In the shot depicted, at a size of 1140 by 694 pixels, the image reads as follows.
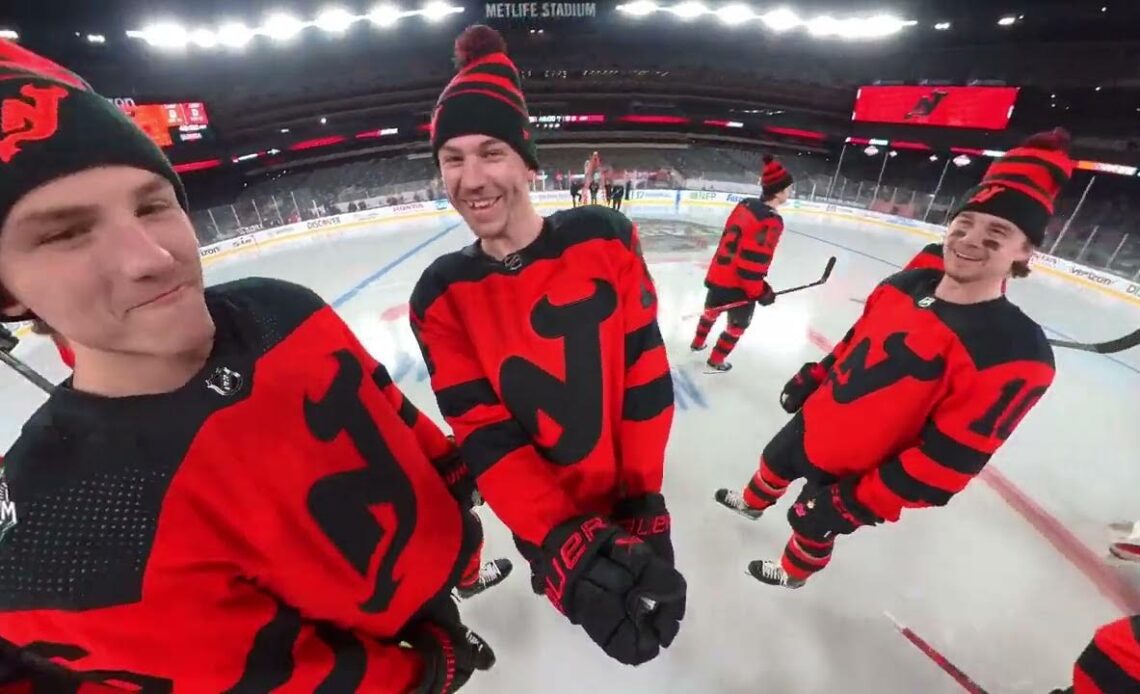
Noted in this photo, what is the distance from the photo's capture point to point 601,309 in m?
1.35

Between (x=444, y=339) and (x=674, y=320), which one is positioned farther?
(x=674, y=320)

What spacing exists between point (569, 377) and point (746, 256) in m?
2.84

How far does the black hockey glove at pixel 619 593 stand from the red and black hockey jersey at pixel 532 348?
13cm

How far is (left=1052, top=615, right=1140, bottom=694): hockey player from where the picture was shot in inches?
43.5

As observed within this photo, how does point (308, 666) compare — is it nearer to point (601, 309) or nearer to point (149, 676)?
point (149, 676)

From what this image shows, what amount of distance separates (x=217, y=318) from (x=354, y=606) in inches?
24.8

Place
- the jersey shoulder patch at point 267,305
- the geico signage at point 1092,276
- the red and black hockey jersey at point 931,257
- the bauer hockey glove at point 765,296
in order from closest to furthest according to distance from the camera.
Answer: the jersey shoulder patch at point 267,305 → the red and black hockey jersey at point 931,257 → the bauer hockey glove at point 765,296 → the geico signage at point 1092,276

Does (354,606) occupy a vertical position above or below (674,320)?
Answer: above

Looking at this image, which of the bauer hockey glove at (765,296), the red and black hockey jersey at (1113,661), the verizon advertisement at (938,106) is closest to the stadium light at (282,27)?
the verizon advertisement at (938,106)

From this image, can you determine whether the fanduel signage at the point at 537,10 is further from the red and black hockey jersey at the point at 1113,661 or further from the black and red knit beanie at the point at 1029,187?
the red and black hockey jersey at the point at 1113,661

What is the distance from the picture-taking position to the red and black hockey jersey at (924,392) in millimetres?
1564

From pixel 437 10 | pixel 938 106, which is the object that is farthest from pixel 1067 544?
pixel 437 10

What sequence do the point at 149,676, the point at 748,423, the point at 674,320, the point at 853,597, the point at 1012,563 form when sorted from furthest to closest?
the point at 674,320 < the point at 748,423 < the point at 1012,563 < the point at 853,597 < the point at 149,676

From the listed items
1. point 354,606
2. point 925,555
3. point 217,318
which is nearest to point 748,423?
point 925,555
